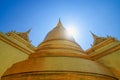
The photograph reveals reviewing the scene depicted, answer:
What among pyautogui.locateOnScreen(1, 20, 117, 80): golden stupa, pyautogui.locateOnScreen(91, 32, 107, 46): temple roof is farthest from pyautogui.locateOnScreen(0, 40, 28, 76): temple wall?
pyautogui.locateOnScreen(91, 32, 107, 46): temple roof

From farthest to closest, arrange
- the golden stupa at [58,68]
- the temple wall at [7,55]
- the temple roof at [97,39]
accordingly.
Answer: the temple roof at [97,39], the temple wall at [7,55], the golden stupa at [58,68]

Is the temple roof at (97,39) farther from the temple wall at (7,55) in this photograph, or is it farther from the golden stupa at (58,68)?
the temple wall at (7,55)

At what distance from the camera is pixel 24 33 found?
13.7 metres

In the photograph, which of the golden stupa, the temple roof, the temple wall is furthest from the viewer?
the temple roof

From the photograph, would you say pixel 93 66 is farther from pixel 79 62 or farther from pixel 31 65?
pixel 31 65

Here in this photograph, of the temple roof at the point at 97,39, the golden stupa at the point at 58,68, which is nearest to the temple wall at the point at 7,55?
the golden stupa at the point at 58,68

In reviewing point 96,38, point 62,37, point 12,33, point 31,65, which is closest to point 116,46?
point 62,37

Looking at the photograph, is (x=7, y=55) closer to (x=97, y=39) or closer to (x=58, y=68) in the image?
(x=58, y=68)

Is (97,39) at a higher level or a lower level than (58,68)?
higher

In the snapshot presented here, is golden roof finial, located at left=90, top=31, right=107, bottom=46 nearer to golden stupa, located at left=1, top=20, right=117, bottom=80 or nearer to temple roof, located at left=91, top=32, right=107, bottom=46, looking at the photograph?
temple roof, located at left=91, top=32, right=107, bottom=46

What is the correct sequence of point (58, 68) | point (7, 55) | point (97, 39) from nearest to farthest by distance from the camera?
point (58, 68), point (7, 55), point (97, 39)

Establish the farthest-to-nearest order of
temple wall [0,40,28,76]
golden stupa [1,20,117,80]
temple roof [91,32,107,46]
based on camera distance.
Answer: temple roof [91,32,107,46] → temple wall [0,40,28,76] → golden stupa [1,20,117,80]

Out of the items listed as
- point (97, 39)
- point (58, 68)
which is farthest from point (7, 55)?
point (97, 39)

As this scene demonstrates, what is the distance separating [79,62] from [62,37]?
2.96 metres
